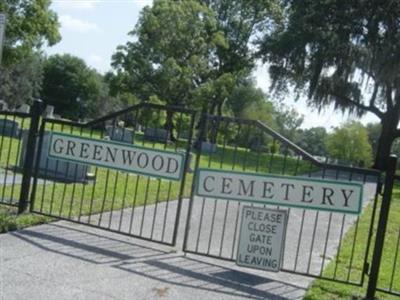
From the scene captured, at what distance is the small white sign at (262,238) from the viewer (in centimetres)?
613

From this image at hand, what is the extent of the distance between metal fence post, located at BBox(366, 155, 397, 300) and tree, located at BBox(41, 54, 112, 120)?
9091cm

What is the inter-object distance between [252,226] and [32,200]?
9.96 feet

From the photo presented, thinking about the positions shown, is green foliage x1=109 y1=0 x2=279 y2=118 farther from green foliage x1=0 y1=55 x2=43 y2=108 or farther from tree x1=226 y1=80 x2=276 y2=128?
green foliage x1=0 y1=55 x2=43 y2=108

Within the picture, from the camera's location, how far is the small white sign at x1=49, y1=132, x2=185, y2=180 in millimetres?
6766

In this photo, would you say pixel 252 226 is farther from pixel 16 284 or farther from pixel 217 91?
pixel 217 91

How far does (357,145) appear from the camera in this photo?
225 feet

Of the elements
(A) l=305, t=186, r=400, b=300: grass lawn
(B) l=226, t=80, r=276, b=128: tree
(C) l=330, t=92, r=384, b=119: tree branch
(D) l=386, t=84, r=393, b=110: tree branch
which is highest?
(B) l=226, t=80, r=276, b=128: tree

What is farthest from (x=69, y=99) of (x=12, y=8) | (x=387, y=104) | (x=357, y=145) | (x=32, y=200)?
(x=32, y=200)

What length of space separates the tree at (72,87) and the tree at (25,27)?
177 ft

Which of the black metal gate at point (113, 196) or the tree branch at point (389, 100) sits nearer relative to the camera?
the black metal gate at point (113, 196)

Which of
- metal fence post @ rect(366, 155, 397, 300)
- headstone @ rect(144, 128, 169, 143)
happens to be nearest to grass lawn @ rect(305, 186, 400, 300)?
metal fence post @ rect(366, 155, 397, 300)

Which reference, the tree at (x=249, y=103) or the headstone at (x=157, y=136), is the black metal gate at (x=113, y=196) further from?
the tree at (x=249, y=103)

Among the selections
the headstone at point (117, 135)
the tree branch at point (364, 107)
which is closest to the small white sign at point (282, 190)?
the headstone at point (117, 135)

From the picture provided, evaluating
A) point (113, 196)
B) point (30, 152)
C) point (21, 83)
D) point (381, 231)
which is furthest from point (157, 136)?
point (21, 83)
